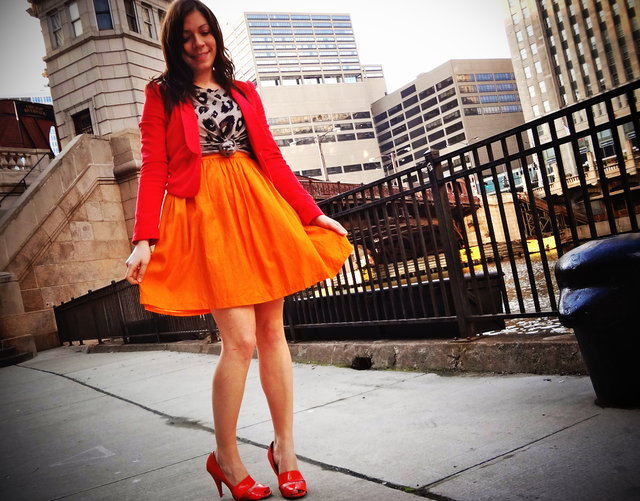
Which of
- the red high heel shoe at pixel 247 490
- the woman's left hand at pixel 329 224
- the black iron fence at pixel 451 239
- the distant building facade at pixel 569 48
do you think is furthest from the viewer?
the distant building facade at pixel 569 48

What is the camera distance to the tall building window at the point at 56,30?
70.6ft

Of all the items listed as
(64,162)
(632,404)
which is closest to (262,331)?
(632,404)

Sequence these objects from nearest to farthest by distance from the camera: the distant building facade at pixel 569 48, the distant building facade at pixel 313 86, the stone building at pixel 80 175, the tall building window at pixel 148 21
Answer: the stone building at pixel 80 175, the tall building window at pixel 148 21, the distant building facade at pixel 569 48, the distant building facade at pixel 313 86

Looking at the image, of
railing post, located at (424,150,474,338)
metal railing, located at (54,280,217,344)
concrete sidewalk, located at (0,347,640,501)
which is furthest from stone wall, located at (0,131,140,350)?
railing post, located at (424,150,474,338)

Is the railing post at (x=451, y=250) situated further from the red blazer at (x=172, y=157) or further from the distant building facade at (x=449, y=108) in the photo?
the distant building facade at (x=449, y=108)

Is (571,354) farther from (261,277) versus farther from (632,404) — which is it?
(261,277)

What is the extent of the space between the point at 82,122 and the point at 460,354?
22.5 meters

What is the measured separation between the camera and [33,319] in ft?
45.6

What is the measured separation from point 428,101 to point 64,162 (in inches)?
4755

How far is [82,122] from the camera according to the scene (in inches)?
Result: 853

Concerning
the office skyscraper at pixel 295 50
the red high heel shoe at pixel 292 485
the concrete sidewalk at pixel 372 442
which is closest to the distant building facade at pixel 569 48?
the office skyscraper at pixel 295 50

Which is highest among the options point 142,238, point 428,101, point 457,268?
point 428,101

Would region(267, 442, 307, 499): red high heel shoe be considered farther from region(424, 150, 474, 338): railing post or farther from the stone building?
the stone building

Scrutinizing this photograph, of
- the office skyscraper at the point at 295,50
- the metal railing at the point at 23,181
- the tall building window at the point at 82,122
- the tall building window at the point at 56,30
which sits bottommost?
the metal railing at the point at 23,181
